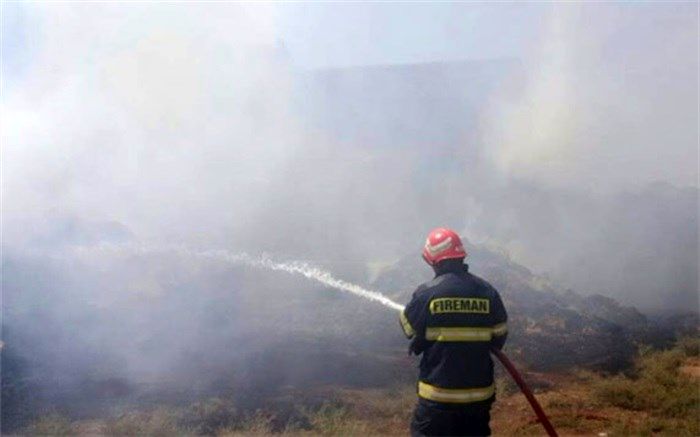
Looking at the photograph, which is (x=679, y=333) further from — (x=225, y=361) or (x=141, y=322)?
(x=141, y=322)

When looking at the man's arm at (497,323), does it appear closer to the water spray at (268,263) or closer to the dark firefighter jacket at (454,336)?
the dark firefighter jacket at (454,336)

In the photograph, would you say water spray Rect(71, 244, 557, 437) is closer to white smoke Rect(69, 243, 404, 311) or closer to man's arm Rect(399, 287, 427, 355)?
white smoke Rect(69, 243, 404, 311)

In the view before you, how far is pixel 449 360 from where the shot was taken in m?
3.10

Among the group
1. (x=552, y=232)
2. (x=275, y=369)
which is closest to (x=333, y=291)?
(x=275, y=369)

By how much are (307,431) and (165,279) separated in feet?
17.7

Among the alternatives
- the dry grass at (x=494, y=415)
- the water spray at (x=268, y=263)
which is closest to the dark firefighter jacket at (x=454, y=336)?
the dry grass at (x=494, y=415)

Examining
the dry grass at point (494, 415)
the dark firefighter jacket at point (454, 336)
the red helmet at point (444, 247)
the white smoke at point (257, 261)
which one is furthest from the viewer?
the white smoke at point (257, 261)

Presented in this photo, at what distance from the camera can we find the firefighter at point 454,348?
310 centimetres

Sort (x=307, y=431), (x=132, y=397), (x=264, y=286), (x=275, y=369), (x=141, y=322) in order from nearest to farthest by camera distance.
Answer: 1. (x=307, y=431)
2. (x=132, y=397)
3. (x=275, y=369)
4. (x=141, y=322)
5. (x=264, y=286)

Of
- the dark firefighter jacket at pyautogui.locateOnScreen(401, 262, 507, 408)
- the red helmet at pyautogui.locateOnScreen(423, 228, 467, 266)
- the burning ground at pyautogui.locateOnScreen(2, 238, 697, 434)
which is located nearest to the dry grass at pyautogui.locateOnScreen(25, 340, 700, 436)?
the burning ground at pyautogui.locateOnScreen(2, 238, 697, 434)

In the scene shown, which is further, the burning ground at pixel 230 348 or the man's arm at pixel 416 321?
the burning ground at pixel 230 348

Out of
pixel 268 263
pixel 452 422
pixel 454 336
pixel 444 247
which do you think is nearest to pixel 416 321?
pixel 454 336

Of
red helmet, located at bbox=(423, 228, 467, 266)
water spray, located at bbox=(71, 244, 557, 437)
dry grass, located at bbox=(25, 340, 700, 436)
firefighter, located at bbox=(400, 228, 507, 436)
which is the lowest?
dry grass, located at bbox=(25, 340, 700, 436)

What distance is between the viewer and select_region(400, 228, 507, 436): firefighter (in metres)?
3.10
